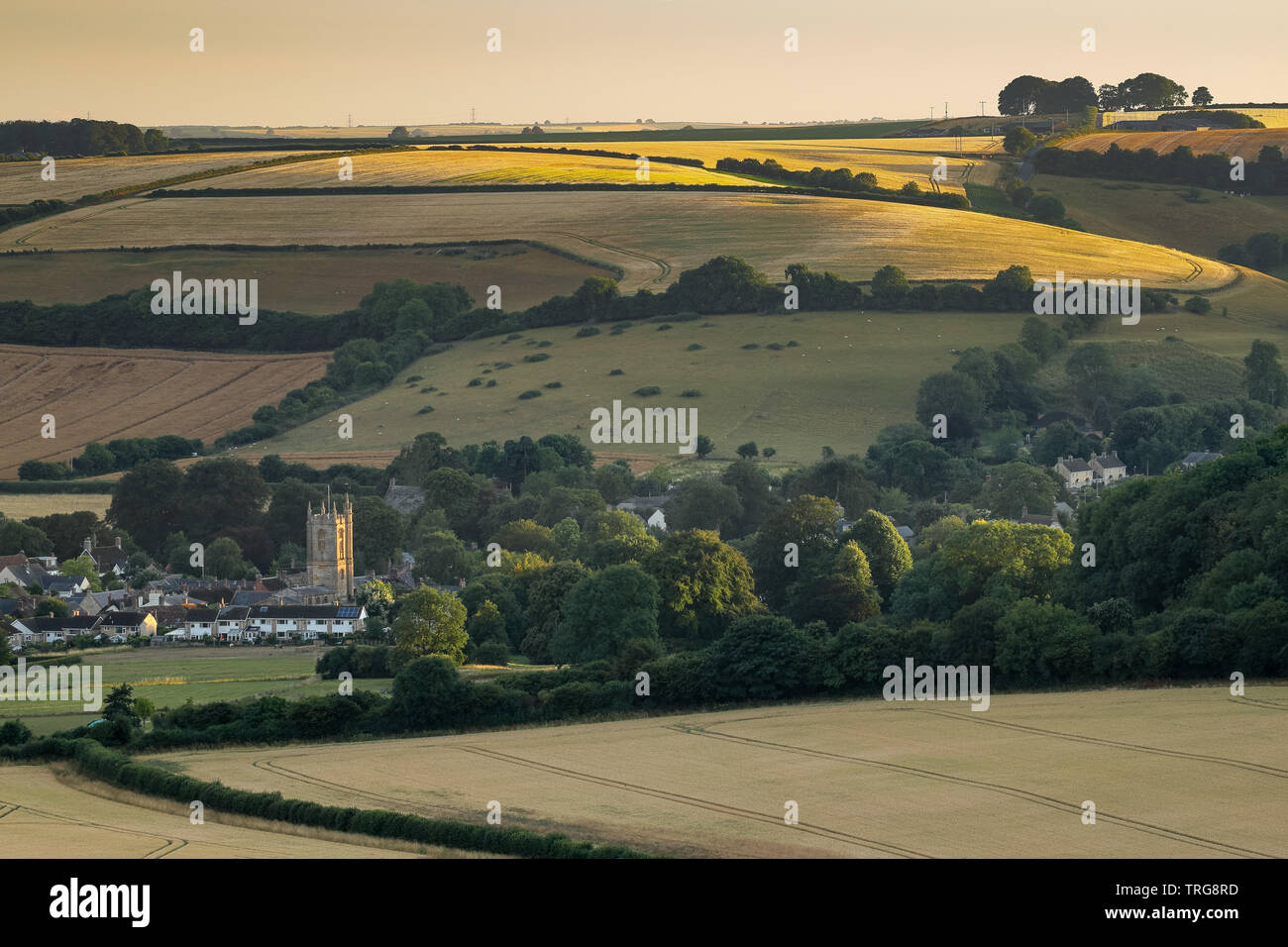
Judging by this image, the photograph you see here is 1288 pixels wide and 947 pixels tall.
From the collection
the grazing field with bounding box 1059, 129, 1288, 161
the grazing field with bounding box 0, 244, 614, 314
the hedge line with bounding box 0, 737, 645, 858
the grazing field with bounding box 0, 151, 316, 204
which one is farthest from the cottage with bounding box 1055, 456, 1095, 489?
the grazing field with bounding box 0, 151, 316, 204

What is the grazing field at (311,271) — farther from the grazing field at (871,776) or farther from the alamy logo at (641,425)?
the grazing field at (871,776)

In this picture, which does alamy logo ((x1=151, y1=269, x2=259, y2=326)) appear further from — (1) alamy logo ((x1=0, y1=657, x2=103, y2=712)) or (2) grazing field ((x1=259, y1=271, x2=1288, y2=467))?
(1) alamy logo ((x1=0, y1=657, x2=103, y2=712))

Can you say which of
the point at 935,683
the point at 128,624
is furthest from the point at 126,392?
the point at 935,683

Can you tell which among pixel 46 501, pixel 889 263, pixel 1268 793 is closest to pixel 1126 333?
pixel 889 263

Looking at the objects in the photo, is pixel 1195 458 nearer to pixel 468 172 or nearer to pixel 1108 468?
pixel 1108 468

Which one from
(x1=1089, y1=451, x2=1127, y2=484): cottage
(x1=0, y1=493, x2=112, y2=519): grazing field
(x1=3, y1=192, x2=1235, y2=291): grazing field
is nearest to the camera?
(x1=0, y1=493, x2=112, y2=519): grazing field
